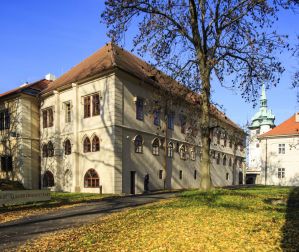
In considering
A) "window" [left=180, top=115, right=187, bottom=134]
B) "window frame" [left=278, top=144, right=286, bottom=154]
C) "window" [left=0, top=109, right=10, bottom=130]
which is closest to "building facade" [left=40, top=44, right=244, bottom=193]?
"window" [left=180, top=115, right=187, bottom=134]

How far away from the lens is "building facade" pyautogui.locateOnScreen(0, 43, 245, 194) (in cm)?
2291

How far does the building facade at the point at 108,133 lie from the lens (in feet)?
75.2

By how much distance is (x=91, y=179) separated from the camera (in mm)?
24047

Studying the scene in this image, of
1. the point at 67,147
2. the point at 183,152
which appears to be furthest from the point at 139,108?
the point at 183,152

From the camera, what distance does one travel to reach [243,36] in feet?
51.3

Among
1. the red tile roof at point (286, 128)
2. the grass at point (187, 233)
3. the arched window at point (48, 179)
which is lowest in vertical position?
the arched window at point (48, 179)

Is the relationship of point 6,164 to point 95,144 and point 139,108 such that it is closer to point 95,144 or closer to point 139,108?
point 95,144

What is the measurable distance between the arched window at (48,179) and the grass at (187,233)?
64.9ft

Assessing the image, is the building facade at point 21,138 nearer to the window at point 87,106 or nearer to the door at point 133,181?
the window at point 87,106

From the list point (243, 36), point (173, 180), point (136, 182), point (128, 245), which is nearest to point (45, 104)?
point (136, 182)

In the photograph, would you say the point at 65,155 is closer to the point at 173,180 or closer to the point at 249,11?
the point at 173,180

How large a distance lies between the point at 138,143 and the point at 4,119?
15998 mm

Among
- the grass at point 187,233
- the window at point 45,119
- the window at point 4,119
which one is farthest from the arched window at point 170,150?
the grass at point 187,233

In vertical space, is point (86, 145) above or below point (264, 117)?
below
